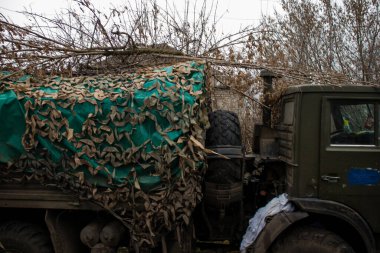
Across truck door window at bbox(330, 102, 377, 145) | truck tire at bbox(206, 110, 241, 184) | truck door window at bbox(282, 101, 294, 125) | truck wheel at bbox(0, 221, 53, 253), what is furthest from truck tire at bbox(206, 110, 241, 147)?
truck wheel at bbox(0, 221, 53, 253)

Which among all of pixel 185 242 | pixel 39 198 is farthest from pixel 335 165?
pixel 39 198

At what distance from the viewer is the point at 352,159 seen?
393 centimetres

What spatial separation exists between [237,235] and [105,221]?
4.93 ft

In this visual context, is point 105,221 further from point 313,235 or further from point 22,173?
point 313,235

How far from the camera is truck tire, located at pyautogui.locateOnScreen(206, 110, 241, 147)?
430 cm

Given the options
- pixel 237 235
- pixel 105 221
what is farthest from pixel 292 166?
pixel 105 221

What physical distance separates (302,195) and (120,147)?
190 centimetres

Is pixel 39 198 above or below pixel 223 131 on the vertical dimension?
below

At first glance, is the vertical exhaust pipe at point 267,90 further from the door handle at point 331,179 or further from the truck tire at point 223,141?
the door handle at point 331,179

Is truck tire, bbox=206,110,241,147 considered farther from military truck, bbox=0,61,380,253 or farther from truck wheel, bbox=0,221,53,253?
truck wheel, bbox=0,221,53,253

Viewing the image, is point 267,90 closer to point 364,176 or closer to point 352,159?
point 352,159

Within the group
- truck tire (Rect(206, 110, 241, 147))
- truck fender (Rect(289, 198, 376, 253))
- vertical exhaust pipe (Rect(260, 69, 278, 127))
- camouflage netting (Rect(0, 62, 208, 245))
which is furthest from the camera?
vertical exhaust pipe (Rect(260, 69, 278, 127))

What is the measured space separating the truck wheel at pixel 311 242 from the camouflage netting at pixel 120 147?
98cm

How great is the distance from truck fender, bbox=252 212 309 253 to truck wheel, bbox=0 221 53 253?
224 centimetres
